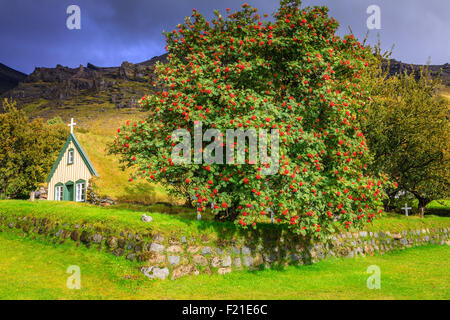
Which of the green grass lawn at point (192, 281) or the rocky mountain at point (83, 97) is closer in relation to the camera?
the green grass lawn at point (192, 281)

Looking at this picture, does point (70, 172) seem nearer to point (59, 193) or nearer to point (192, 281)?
point (59, 193)

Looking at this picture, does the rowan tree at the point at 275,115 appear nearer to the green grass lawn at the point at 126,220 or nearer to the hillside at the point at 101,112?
the green grass lawn at the point at 126,220

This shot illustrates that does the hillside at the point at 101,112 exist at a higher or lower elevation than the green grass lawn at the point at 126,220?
higher

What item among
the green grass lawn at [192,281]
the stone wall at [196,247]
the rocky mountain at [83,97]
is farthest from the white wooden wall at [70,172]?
the rocky mountain at [83,97]

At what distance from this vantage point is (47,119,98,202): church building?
26.9 meters

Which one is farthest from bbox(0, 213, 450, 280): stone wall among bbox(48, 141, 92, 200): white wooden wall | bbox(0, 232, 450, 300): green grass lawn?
bbox(48, 141, 92, 200): white wooden wall

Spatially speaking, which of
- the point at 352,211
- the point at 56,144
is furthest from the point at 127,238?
the point at 56,144

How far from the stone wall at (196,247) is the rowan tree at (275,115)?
4.27 feet

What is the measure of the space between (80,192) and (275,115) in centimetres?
2079

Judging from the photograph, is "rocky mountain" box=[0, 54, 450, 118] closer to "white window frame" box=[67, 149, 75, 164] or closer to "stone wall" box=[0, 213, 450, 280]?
"white window frame" box=[67, 149, 75, 164]

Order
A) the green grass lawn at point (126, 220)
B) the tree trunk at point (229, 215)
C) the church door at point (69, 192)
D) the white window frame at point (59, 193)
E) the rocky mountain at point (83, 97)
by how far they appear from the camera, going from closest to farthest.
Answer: the green grass lawn at point (126, 220) < the tree trunk at point (229, 215) < the church door at point (69, 192) < the white window frame at point (59, 193) < the rocky mountain at point (83, 97)

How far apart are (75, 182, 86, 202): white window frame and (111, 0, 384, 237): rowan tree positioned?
1464cm

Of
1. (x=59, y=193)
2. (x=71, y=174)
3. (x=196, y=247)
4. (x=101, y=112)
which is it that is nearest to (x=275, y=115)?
(x=196, y=247)

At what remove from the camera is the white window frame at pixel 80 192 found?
26816 millimetres
